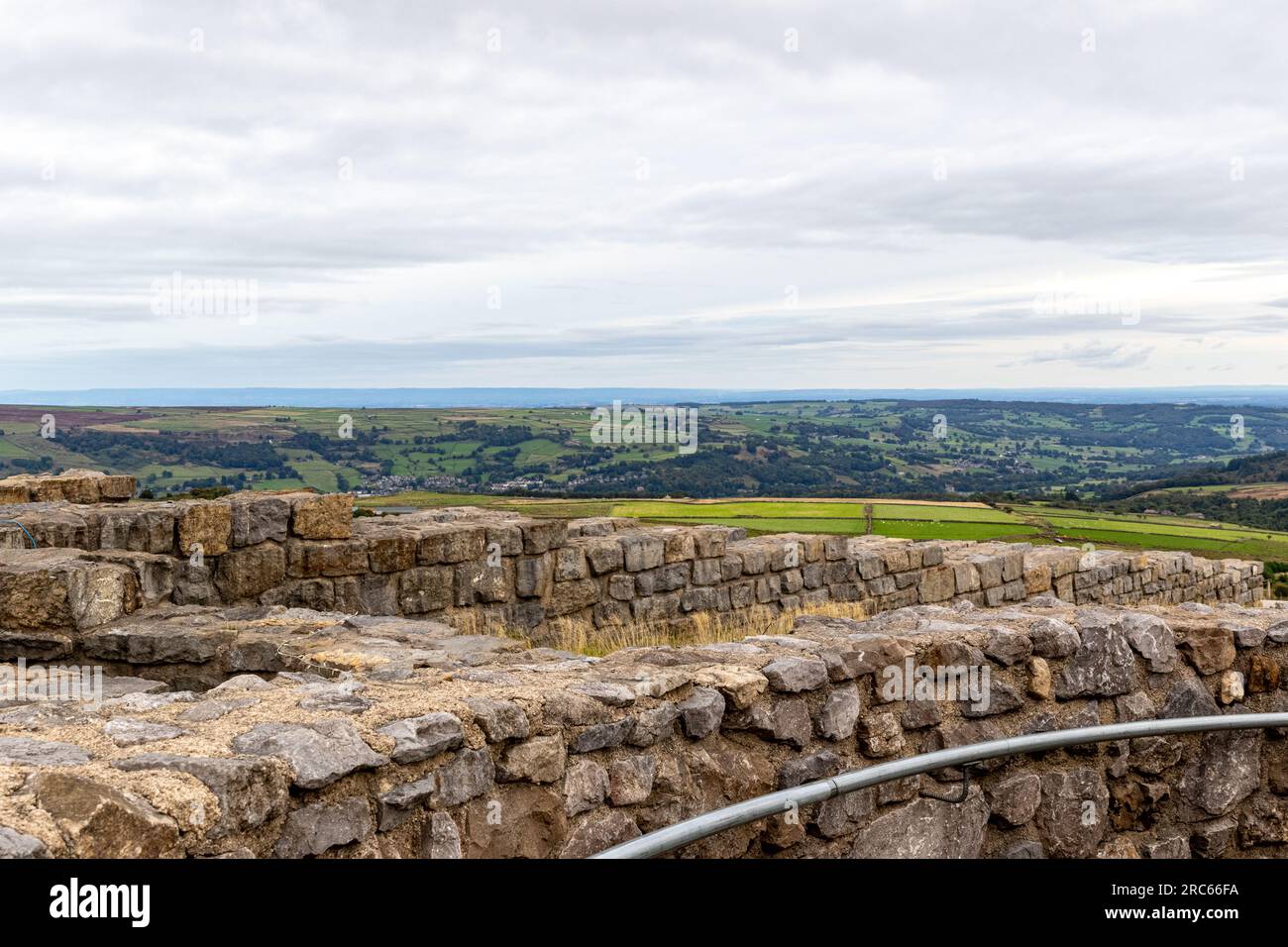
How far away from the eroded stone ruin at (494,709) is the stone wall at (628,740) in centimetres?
1

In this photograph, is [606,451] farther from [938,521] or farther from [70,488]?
[70,488]

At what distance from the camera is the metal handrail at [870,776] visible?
10.5ft

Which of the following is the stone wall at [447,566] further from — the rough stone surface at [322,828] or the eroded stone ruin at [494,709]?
the rough stone surface at [322,828]

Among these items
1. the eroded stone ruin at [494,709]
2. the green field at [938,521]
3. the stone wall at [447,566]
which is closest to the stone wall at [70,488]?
the eroded stone ruin at [494,709]

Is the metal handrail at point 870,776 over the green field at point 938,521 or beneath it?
over

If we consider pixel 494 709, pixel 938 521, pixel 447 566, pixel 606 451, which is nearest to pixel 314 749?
pixel 494 709

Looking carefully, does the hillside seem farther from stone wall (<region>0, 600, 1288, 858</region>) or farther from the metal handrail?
the metal handrail

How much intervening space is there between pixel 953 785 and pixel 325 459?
4462cm

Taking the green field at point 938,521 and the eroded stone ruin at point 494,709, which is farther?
the green field at point 938,521

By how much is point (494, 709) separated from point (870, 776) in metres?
1.44

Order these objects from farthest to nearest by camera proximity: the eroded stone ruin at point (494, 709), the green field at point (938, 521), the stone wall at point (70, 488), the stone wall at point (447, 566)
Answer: the green field at point (938, 521) → the stone wall at point (70, 488) → the stone wall at point (447, 566) → the eroded stone ruin at point (494, 709)

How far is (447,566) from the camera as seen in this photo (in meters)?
9.26

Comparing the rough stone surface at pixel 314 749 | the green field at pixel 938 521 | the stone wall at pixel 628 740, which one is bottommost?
the green field at pixel 938 521
